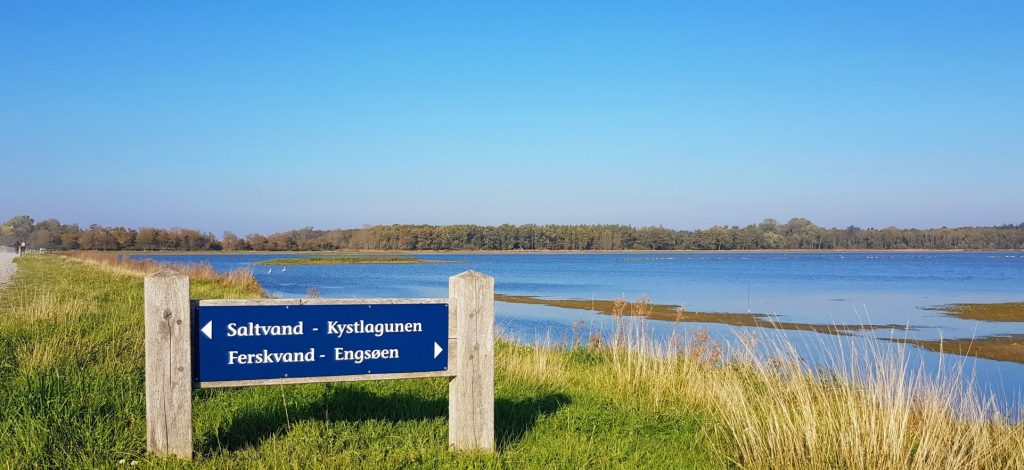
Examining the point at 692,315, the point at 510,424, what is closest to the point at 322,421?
the point at 510,424

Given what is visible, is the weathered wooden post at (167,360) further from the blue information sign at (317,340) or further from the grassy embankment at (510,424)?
the grassy embankment at (510,424)

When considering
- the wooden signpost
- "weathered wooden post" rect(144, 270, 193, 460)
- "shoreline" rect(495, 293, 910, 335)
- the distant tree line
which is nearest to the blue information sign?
the wooden signpost

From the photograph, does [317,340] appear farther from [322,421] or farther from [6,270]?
[6,270]

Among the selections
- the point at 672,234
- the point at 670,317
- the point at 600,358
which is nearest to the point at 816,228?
the point at 672,234

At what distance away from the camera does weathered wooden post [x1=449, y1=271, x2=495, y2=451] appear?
5.29 m

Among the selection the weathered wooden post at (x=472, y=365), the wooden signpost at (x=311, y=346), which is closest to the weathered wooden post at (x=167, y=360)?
the wooden signpost at (x=311, y=346)

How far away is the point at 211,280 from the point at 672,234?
15420 cm

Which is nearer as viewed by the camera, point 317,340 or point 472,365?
point 317,340

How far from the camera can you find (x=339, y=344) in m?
5.01

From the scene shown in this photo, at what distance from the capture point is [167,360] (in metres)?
4.62

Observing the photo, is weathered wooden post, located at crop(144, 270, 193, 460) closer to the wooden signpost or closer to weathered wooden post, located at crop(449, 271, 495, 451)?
the wooden signpost

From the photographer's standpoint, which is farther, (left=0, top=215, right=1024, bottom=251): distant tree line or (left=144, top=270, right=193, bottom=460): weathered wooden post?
(left=0, top=215, right=1024, bottom=251): distant tree line

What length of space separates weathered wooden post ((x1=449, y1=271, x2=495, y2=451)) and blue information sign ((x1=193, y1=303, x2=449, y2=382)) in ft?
0.42

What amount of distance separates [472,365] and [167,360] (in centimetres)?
194
